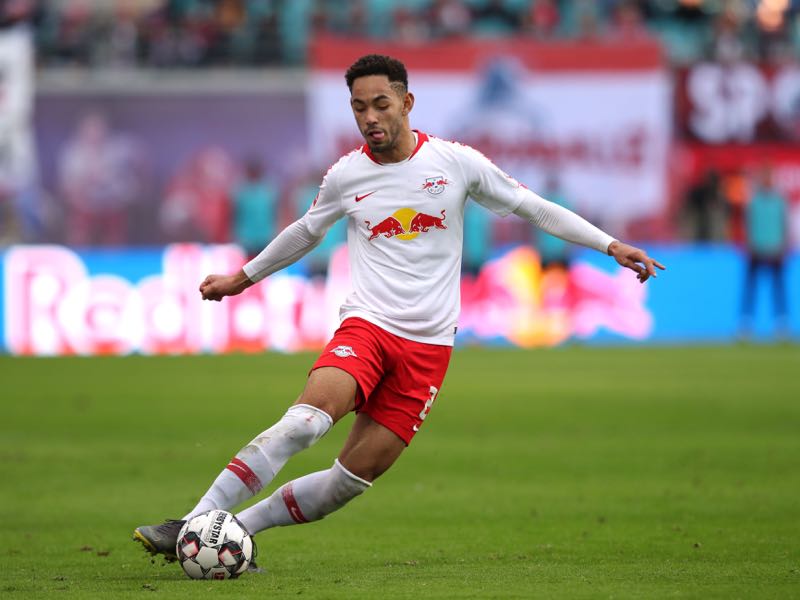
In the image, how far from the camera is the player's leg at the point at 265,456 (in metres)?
6.54

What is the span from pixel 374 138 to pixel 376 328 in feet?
2.85

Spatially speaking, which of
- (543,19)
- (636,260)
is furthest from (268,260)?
(543,19)

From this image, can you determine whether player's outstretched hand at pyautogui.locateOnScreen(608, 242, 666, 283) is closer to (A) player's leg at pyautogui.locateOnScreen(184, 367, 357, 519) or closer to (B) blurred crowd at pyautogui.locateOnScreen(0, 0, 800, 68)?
(A) player's leg at pyautogui.locateOnScreen(184, 367, 357, 519)

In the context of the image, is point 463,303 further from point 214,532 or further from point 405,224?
point 214,532

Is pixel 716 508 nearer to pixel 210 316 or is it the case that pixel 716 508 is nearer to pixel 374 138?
pixel 374 138

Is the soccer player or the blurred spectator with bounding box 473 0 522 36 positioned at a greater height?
the blurred spectator with bounding box 473 0 522 36

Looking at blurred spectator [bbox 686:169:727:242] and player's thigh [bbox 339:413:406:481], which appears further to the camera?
blurred spectator [bbox 686:169:727:242]

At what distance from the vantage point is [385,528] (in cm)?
867

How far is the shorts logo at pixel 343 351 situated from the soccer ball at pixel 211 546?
866 mm

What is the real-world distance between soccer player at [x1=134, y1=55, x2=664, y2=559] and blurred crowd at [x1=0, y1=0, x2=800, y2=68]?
75.0 ft

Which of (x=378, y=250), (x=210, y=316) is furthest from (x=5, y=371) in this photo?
(x=378, y=250)

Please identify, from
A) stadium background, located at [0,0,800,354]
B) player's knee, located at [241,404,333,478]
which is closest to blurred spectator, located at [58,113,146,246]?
stadium background, located at [0,0,800,354]

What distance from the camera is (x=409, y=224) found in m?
7.06

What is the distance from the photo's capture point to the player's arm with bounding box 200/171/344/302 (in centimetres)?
721
